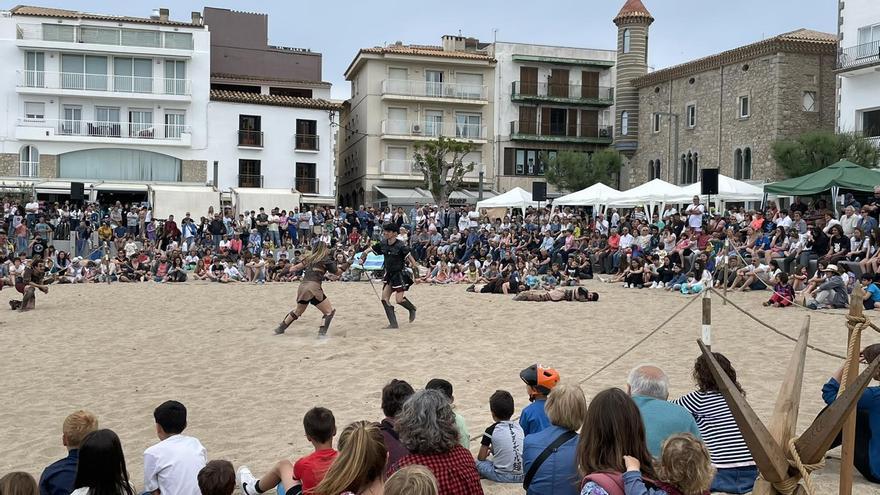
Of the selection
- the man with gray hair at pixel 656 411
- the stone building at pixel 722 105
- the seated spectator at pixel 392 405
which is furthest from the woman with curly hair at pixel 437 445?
the stone building at pixel 722 105

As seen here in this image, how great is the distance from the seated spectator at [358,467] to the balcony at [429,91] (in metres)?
43.6

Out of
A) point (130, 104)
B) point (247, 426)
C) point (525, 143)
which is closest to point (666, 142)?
point (525, 143)

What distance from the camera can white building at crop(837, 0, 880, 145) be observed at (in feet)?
109

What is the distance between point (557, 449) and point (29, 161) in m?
43.0

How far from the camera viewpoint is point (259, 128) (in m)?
44.2

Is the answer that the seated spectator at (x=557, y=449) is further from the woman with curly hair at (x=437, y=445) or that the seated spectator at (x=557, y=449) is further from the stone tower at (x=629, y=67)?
the stone tower at (x=629, y=67)

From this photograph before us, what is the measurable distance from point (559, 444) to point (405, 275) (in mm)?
9424

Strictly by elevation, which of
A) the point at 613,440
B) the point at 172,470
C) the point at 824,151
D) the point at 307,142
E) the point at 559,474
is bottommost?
the point at 172,470

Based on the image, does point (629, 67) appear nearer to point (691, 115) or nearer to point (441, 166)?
point (691, 115)

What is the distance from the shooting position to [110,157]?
42.6 m

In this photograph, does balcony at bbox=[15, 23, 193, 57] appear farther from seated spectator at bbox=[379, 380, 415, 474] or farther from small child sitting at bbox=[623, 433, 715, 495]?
small child sitting at bbox=[623, 433, 715, 495]

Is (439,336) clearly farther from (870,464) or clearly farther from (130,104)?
(130,104)

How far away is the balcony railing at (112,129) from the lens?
137 feet

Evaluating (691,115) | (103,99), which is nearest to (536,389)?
(691,115)
